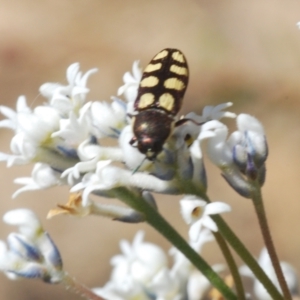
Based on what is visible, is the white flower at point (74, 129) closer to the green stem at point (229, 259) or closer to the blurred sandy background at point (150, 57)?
the green stem at point (229, 259)

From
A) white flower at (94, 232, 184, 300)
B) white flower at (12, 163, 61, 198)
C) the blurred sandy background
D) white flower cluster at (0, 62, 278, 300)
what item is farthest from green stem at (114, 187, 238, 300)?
the blurred sandy background

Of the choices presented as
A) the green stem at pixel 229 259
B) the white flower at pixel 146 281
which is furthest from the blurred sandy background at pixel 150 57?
the green stem at pixel 229 259

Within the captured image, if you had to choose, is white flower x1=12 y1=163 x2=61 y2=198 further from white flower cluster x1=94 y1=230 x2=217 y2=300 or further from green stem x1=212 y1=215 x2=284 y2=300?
white flower cluster x1=94 y1=230 x2=217 y2=300

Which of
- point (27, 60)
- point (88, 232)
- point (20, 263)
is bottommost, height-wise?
point (88, 232)

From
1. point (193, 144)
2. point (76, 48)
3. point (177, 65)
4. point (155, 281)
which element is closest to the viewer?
point (193, 144)

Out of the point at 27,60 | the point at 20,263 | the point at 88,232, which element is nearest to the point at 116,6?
the point at 27,60

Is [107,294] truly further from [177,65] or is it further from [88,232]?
[88,232]
